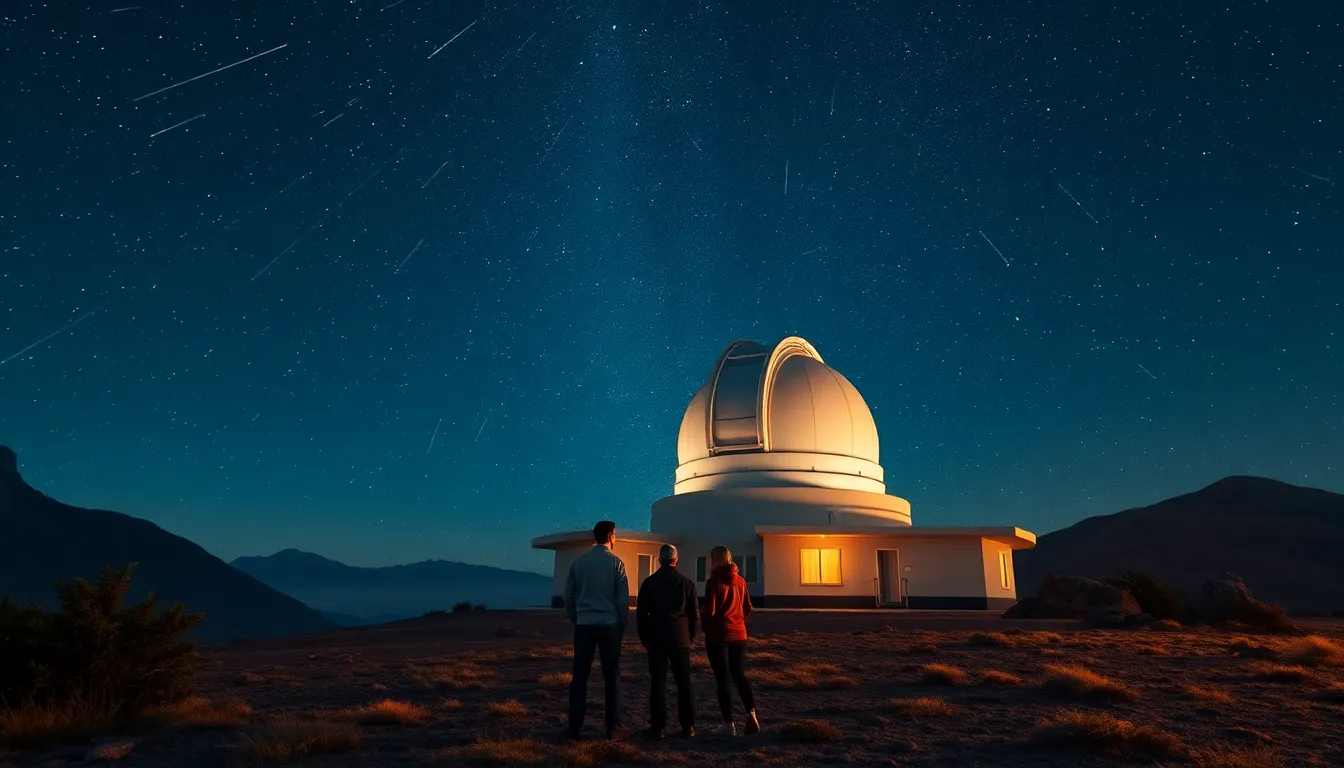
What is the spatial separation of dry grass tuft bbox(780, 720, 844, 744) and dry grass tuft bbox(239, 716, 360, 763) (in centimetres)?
337

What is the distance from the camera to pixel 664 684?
693cm

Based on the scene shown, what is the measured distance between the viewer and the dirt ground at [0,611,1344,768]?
6.40 metres

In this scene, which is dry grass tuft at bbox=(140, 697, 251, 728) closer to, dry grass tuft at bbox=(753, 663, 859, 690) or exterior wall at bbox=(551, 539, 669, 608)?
dry grass tuft at bbox=(753, 663, 859, 690)

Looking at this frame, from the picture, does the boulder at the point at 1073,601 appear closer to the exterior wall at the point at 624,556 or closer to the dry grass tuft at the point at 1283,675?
the exterior wall at the point at 624,556

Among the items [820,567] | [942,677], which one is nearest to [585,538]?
[820,567]

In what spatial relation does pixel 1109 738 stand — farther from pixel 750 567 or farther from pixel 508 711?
pixel 750 567

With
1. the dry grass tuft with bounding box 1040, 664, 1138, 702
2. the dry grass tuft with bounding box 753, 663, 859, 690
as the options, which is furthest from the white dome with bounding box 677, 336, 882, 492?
the dry grass tuft with bounding box 1040, 664, 1138, 702

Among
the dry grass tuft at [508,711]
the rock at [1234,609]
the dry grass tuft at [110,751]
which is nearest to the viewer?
the dry grass tuft at [110,751]

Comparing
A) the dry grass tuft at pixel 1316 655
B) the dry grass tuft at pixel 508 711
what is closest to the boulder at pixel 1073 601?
the dry grass tuft at pixel 1316 655

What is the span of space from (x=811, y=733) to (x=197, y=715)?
5.71 meters

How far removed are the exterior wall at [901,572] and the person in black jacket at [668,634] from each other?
67.4 ft

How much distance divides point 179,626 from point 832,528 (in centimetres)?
2073

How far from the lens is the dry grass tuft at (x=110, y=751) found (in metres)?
6.60

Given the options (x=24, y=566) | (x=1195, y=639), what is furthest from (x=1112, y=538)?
(x=24, y=566)
